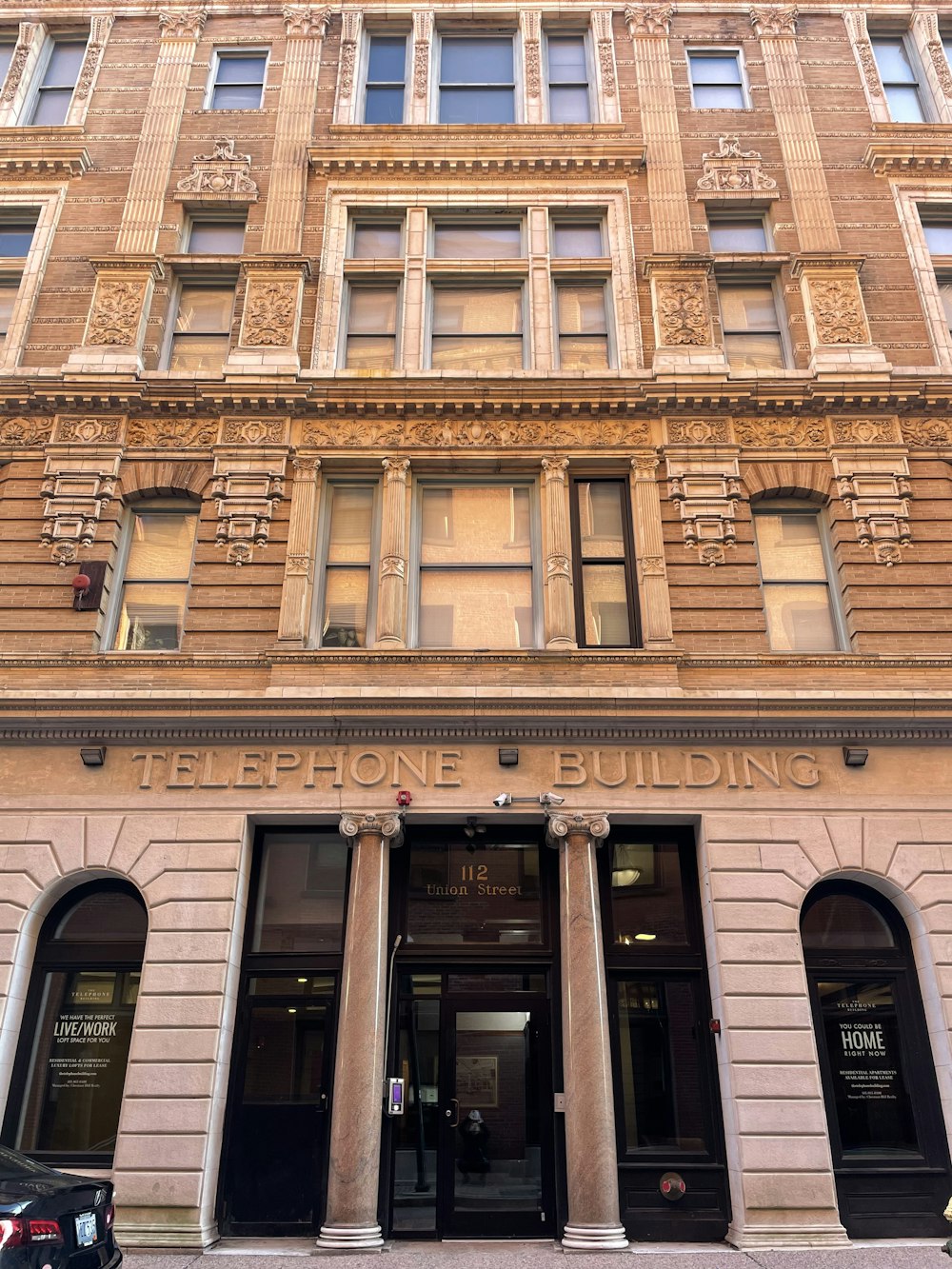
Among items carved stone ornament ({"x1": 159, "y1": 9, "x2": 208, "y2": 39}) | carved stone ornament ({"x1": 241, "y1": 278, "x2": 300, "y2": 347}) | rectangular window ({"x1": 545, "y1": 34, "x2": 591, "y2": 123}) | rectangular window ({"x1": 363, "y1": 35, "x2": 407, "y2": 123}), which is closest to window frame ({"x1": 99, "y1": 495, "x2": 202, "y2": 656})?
carved stone ornament ({"x1": 241, "y1": 278, "x2": 300, "y2": 347})

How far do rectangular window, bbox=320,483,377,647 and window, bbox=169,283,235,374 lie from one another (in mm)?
3255

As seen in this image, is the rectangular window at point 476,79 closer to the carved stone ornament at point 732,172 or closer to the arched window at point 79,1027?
the carved stone ornament at point 732,172

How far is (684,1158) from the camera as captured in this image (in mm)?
10977

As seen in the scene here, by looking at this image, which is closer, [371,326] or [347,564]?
[347,564]

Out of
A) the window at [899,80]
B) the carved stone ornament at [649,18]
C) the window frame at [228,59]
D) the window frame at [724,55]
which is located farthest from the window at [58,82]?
the window at [899,80]

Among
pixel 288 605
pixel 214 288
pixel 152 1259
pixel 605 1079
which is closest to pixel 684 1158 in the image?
pixel 605 1079

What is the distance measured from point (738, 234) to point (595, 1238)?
15797 millimetres

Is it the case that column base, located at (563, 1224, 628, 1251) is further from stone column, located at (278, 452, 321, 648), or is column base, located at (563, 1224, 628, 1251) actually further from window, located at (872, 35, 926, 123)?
window, located at (872, 35, 926, 123)

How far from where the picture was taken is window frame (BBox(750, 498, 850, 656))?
13211mm

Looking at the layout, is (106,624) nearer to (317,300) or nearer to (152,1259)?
(317,300)

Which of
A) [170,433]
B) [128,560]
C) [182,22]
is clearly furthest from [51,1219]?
[182,22]

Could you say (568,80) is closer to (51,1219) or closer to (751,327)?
(751,327)

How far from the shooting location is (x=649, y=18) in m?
18.4

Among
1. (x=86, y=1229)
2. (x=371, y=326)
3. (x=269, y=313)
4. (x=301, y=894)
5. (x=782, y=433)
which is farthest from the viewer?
(x=371, y=326)
